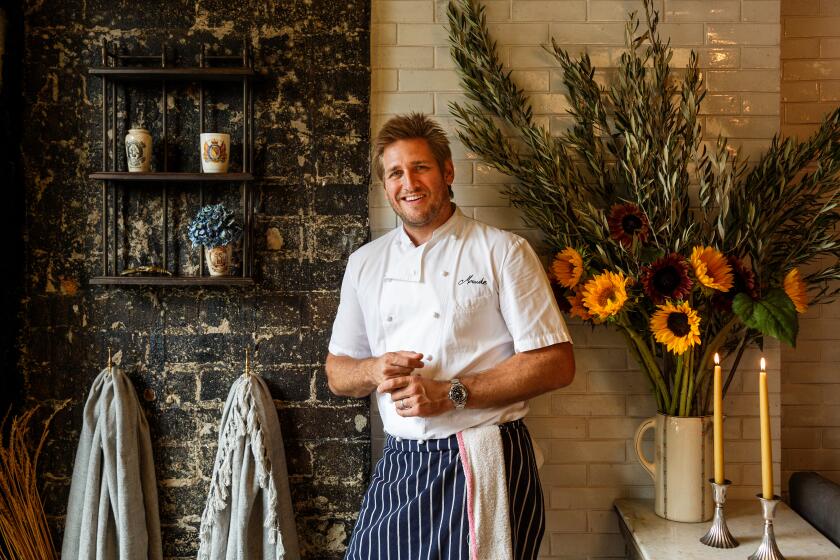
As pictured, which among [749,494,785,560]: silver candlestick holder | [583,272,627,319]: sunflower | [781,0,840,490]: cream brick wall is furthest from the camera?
[781,0,840,490]: cream brick wall

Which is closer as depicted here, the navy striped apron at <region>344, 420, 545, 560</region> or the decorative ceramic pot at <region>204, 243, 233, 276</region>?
the navy striped apron at <region>344, 420, 545, 560</region>

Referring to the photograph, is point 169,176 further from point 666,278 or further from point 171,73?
point 666,278

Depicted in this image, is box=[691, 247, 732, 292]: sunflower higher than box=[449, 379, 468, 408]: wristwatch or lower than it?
higher

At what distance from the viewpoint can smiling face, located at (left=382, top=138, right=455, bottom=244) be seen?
2.00 metres

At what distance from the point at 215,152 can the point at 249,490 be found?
115 cm

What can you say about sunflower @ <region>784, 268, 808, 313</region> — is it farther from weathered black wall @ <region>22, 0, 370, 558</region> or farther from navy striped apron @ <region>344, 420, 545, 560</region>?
weathered black wall @ <region>22, 0, 370, 558</region>

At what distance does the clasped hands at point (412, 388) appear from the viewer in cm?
185

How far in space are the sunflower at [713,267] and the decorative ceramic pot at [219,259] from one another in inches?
59.2

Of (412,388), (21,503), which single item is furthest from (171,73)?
(21,503)

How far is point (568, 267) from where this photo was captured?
7.08 feet

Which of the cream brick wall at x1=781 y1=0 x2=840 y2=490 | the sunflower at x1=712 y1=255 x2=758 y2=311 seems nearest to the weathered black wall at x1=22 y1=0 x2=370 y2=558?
the sunflower at x1=712 y1=255 x2=758 y2=311

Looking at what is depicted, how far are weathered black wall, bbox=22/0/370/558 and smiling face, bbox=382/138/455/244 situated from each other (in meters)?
0.33

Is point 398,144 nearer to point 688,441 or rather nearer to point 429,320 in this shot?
point 429,320

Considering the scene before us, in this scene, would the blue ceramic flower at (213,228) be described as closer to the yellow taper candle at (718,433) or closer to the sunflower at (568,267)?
the sunflower at (568,267)
